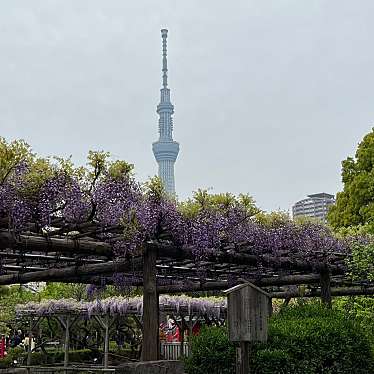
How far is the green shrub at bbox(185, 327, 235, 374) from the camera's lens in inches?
320

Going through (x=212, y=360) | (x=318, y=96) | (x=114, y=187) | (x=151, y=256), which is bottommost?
(x=212, y=360)

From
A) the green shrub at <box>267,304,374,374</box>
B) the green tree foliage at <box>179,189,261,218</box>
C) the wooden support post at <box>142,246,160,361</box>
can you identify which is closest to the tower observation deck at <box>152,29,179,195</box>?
the green tree foliage at <box>179,189,261,218</box>

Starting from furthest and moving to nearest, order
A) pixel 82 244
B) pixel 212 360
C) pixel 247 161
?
pixel 247 161
pixel 82 244
pixel 212 360

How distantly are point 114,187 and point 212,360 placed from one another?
2431mm

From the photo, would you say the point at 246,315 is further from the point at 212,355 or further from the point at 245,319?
the point at 212,355

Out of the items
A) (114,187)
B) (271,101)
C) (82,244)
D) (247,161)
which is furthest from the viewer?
(247,161)

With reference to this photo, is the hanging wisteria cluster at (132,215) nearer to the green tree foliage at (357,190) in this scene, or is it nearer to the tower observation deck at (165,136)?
the green tree foliage at (357,190)

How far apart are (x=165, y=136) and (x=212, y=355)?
146 meters

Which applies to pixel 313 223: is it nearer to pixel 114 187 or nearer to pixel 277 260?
pixel 277 260

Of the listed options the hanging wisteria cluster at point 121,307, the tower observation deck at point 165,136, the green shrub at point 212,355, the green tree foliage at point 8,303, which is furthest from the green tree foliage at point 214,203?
the tower observation deck at point 165,136

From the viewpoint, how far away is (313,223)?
13.2 m

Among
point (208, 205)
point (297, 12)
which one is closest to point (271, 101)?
point (297, 12)

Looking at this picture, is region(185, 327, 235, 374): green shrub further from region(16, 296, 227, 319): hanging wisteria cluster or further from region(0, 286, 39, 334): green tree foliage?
region(0, 286, 39, 334): green tree foliage

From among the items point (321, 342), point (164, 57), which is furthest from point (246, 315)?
point (164, 57)
